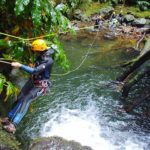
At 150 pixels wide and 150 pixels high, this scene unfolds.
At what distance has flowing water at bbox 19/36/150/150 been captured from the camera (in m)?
10.2

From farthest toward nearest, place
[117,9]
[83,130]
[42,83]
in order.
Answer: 1. [117,9]
2. [83,130]
3. [42,83]

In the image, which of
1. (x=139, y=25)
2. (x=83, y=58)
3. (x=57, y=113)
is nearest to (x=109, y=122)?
(x=57, y=113)

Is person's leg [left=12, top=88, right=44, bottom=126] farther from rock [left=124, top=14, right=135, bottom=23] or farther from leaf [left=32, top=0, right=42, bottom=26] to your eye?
rock [left=124, top=14, right=135, bottom=23]

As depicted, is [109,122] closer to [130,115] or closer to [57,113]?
[130,115]

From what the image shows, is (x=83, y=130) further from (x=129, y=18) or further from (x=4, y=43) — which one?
(x=129, y=18)

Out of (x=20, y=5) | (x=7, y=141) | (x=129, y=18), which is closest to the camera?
(x=20, y=5)

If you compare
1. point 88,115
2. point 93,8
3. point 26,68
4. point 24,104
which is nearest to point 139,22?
point 93,8

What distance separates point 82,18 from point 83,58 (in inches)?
Answer: 415

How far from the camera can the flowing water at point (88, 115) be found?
1023 cm

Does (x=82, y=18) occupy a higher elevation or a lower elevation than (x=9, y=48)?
lower

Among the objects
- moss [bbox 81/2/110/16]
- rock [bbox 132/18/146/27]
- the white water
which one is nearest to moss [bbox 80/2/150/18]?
moss [bbox 81/2/110/16]

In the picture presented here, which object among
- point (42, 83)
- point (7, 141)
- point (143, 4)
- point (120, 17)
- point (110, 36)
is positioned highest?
point (42, 83)

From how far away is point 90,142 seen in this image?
10.0 metres

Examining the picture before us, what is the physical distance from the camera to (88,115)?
11.7 m
